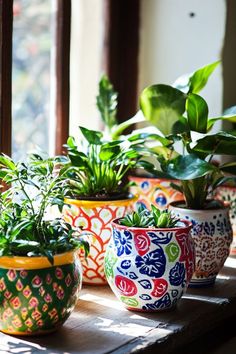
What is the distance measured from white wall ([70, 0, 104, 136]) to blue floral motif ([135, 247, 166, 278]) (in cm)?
65

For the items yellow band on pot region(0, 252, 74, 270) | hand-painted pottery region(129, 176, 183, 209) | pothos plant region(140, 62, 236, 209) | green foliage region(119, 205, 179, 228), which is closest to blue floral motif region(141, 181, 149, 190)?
hand-painted pottery region(129, 176, 183, 209)

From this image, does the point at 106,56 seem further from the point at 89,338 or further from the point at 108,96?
the point at 89,338

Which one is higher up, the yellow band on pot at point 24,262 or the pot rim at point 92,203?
the pot rim at point 92,203

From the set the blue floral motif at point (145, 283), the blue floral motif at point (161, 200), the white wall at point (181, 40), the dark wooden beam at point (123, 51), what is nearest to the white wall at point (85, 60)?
the dark wooden beam at point (123, 51)

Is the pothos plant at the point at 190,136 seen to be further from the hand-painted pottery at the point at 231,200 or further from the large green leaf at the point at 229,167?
the hand-painted pottery at the point at 231,200

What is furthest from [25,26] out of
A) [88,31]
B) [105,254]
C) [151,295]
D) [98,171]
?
[151,295]

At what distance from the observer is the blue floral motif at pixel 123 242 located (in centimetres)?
124

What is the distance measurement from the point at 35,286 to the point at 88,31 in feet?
3.01

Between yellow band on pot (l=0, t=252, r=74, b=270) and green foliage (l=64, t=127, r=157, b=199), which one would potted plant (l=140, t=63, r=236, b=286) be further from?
yellow band on pot (l=0, t=252, r=74, b=270)

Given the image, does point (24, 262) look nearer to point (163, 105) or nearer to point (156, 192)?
point (163, 105)

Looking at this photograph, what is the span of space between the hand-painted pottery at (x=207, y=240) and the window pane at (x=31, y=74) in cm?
→ 44

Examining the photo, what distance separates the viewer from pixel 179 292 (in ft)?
4.14

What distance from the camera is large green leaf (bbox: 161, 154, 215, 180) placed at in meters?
1.31

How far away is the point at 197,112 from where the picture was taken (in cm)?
138
